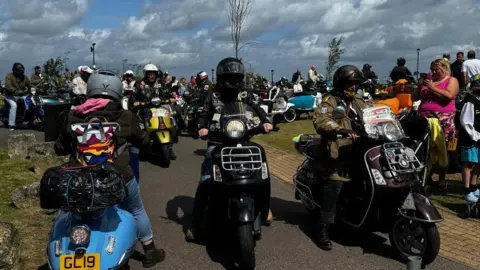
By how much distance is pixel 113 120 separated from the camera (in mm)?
3750

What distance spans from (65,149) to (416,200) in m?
3.10

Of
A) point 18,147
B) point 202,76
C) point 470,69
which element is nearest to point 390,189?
point 470,69

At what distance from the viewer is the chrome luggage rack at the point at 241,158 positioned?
13.8 feet

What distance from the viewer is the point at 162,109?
375 inches

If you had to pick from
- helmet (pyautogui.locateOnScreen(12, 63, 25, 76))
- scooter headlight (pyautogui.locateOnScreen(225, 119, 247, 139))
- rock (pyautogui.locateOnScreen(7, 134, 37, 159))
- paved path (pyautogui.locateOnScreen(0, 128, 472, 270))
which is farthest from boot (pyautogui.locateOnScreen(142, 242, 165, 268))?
helmet (pyautogui.locateOnScreen(12, 63, 25, 76))

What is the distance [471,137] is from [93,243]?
16.6ft

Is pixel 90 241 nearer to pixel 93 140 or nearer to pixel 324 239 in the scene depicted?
pixel 93 140

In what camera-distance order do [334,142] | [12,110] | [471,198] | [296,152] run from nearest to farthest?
1. [334,142]
2. [471,198]
3. [296,152]
4. [12,110]

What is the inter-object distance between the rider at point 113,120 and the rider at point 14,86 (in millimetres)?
11141

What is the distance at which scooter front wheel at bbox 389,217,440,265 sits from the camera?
4.11 metres

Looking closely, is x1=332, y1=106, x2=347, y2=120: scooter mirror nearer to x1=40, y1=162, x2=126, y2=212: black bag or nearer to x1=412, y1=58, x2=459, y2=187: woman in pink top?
x1=40, y1=162, x2=126, y2=212: black bag

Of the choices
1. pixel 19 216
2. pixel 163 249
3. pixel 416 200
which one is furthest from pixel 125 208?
pixel 416 200

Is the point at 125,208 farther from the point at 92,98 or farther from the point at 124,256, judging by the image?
the point at 92,98

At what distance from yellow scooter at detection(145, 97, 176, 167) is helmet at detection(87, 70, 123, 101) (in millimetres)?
5236
